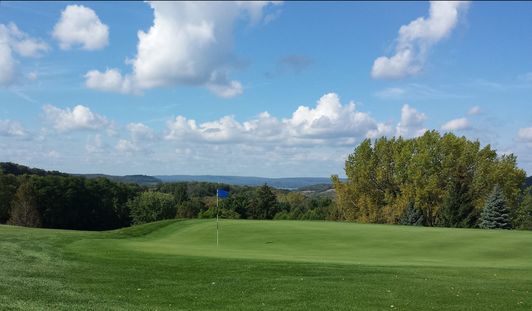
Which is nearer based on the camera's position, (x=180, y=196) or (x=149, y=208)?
(x=149, y=208)

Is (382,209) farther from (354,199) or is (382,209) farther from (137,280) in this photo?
(137,280)

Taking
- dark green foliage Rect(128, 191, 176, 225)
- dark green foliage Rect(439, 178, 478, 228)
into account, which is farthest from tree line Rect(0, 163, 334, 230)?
dark green foliage Rect(439, 178, 478, 228)

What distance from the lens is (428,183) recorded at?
7075 centimetres

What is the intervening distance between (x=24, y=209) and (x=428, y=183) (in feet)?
212

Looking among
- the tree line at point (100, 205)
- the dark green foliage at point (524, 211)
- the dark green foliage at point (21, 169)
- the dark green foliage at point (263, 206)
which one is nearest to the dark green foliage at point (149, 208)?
the tree line at point (100, 205)

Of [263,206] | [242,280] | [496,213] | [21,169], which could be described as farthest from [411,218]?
[21,169]

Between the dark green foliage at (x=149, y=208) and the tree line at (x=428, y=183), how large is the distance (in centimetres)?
4255

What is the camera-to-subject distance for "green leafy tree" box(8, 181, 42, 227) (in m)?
80.3

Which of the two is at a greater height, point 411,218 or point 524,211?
point 524,211

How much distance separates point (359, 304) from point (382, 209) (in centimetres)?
6795

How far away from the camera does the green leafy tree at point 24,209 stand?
263 ft

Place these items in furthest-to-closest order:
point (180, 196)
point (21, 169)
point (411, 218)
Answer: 1. point (180, 196)
2. point (21, 169)
3. point (411, 218)

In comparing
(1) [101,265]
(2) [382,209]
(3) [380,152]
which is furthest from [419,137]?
(1) [101,265]

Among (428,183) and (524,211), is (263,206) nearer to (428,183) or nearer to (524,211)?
(428,183)
